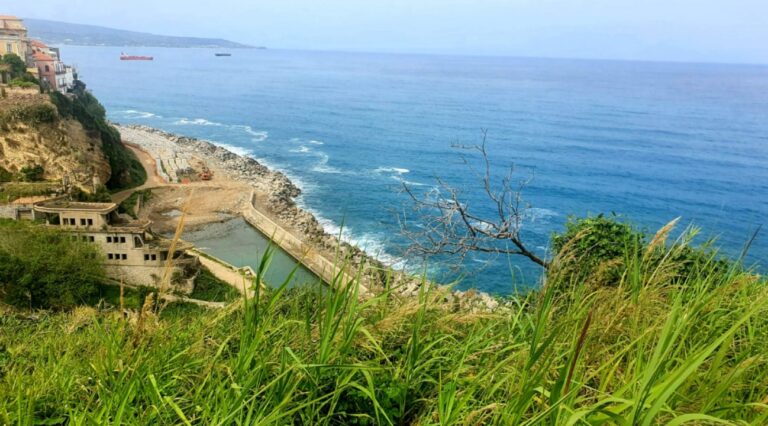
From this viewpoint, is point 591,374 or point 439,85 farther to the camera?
point 439,85

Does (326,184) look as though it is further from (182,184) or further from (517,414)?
(517,414)

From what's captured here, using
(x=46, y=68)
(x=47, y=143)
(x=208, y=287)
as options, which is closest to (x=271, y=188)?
(x=47, y=143)

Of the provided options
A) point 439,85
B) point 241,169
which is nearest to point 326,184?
point 241,169

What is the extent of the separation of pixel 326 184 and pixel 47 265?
23144mm

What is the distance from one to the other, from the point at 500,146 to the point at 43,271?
37.8 m

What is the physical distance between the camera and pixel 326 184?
40.3m

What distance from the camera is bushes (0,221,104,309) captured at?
18422 millimetres

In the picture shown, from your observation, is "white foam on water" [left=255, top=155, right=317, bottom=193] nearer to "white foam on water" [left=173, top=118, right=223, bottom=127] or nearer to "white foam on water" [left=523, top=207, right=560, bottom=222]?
"white foam on water" [left=523, top=207, right=560, bottom=222]

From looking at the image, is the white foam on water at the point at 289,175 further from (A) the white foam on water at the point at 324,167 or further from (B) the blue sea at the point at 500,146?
(A) the white foam on water at the point at 324,167

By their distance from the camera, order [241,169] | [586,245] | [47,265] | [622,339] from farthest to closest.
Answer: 1. [241,169]
2. [47,265]
3. [586,245]
4. [622,339]

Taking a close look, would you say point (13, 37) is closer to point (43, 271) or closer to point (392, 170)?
point (392, 170)

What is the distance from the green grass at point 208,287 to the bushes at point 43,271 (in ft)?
12.8

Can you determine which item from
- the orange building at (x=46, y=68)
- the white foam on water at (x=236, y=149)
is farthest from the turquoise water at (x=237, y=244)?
the orange building at (x=46, y=68)

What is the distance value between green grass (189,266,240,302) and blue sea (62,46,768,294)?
21.8 ft
